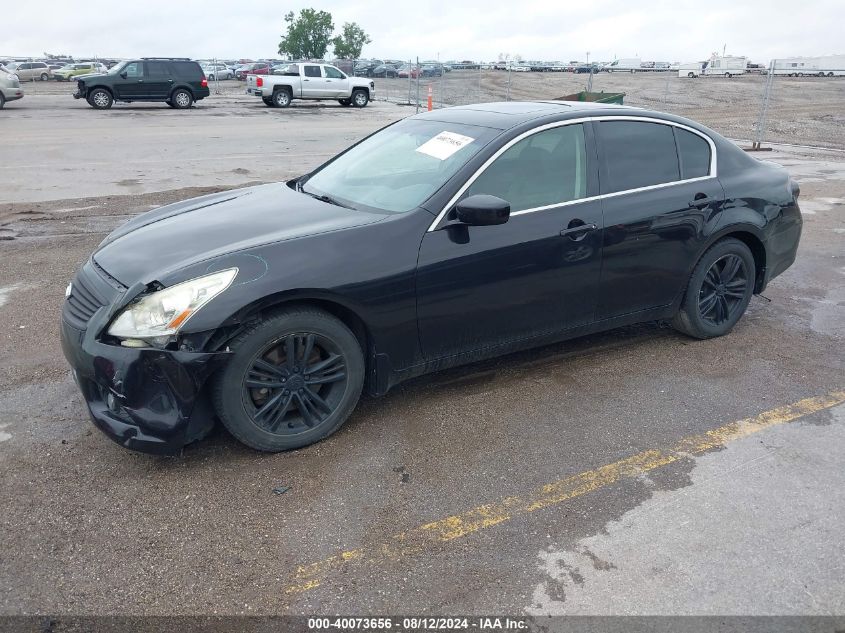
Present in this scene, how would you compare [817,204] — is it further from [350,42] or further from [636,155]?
[350,42]

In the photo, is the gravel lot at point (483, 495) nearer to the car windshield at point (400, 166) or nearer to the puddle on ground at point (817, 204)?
the car windshield at point (400, 166)

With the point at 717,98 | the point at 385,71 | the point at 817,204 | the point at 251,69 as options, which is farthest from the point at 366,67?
the point at 817,204

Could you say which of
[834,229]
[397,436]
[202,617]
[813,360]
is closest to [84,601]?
[202,617]

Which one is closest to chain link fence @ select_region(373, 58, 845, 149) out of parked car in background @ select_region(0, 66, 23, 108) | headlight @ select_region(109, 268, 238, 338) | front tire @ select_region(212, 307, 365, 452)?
front tire @ select_region(212, 307, 365, 452)

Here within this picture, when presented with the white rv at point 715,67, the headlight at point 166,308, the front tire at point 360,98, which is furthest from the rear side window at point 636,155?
the white rv at point 715,67

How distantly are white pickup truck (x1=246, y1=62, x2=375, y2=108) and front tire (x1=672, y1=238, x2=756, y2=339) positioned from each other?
2703cm

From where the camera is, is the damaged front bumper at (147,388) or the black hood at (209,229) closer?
the damaged front bumper at (147,388)

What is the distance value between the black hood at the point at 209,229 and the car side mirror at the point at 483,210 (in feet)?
1.49

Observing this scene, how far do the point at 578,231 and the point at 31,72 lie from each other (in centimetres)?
5709

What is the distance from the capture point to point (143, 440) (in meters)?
3.19

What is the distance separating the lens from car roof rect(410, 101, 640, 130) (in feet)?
13.8

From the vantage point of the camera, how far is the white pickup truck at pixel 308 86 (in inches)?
1150

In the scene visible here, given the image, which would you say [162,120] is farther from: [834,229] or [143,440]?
[143,440]

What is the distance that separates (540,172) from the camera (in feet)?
13.4
